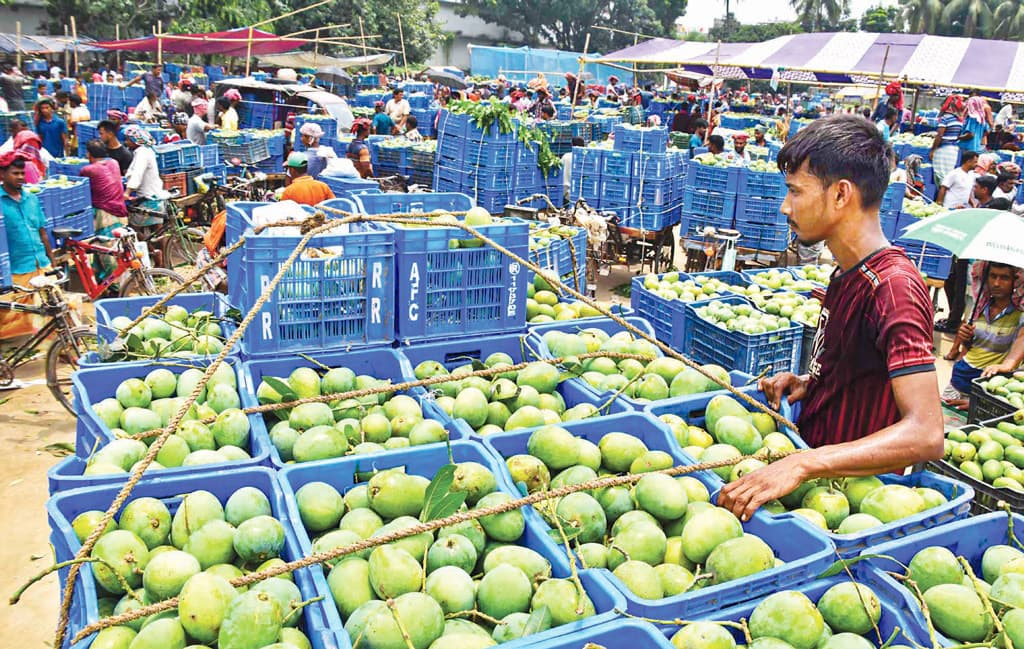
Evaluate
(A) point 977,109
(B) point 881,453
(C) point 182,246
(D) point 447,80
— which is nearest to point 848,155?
(B) point 881,453

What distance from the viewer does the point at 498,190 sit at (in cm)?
921

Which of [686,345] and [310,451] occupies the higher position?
[310,451]

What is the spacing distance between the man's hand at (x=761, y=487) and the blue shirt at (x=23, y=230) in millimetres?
6292

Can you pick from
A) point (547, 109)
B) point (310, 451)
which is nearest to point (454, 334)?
point (310, 451)

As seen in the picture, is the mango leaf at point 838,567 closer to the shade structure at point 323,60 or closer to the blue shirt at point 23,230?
the blue shirt at point 23,230

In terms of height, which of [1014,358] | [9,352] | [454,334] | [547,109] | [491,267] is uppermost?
[547,109]

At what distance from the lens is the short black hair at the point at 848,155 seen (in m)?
2.34

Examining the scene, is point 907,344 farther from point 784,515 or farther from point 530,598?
point 530,598

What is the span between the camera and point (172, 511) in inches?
88.1

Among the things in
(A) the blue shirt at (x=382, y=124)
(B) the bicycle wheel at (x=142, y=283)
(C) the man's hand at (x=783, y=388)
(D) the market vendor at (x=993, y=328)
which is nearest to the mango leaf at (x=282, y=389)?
(C) the man's hand at (x=783, y=388)

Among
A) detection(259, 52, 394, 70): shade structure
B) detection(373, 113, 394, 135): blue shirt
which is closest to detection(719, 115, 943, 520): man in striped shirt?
detection(373, 113, 394, 135): blue shirt

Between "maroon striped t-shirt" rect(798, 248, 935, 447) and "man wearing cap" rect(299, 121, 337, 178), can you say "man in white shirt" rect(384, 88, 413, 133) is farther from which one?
"maroon striped t-shirt" rect(798, 248, 935, 447)

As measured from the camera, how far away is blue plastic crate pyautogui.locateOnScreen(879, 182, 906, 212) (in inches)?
338

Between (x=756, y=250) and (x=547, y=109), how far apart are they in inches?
276
